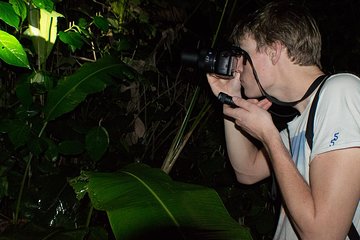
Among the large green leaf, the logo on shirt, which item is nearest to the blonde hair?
the logo on shirt

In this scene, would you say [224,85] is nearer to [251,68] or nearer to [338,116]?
[251,68]

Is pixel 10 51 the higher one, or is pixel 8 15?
pixel 8 15

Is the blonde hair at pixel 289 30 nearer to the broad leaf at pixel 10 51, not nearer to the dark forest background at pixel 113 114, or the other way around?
the dark forest background at pixel 113 114

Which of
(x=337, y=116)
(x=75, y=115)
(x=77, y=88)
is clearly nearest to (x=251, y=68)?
(x=337, y=116)

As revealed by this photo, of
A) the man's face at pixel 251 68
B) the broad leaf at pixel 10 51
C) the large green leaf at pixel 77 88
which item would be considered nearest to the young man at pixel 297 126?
the man's face at pixel 251 68

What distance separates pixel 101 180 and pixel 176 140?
865 mm

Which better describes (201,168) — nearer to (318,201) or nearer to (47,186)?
(47,186)

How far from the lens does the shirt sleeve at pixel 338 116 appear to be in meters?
1.12

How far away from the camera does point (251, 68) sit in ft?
4.74

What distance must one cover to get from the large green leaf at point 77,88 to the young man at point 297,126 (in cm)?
48

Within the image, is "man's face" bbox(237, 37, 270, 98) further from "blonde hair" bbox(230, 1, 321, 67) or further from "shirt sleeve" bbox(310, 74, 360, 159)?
"shirt sleeve" bbox(310, 74, 360, 159)

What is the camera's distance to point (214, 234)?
1056 mm

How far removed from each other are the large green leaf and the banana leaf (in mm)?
417

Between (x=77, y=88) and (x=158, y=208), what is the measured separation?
80cm
